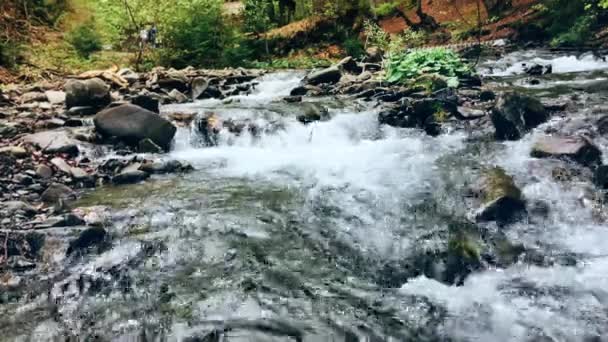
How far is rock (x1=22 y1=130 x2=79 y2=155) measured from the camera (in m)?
7.74

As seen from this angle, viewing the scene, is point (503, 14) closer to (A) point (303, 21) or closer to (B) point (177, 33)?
(A) point (303, 21)

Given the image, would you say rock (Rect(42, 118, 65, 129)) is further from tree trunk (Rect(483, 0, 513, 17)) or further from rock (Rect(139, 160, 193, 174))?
tree trunk (Rect(483, 0, 513, 17))

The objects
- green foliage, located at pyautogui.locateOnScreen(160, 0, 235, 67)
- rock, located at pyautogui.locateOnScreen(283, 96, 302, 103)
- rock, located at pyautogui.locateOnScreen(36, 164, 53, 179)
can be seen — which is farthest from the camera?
green foliage, located at pyautogui.locateOnScreen(160, 0, 235, 67)

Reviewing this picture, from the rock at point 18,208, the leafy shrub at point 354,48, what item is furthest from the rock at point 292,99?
the leafy shrub at point 354,48

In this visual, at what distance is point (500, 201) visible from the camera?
5523mm

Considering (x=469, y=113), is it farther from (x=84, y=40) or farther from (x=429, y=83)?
(x=84, y=40)

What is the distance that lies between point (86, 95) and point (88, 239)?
225 inches

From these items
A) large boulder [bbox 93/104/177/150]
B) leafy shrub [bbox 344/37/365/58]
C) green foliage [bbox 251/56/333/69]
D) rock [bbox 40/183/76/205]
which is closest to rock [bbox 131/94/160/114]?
large boulder [bbox 93/104/177/150]

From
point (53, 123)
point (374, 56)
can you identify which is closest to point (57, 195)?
point (53, 123)

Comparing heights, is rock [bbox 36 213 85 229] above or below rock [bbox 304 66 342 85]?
below

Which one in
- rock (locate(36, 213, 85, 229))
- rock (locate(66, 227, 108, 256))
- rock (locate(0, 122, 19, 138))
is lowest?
rock (locate(66, 227, 108, 256))

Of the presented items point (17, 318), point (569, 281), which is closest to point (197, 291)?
point (17, 318)

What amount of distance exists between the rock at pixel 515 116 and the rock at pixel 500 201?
6.36ft

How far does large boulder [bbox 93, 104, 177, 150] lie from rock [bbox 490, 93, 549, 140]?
5.28 metres
